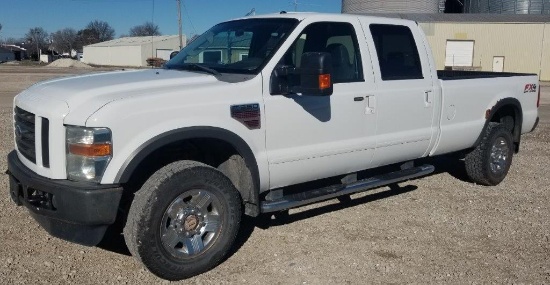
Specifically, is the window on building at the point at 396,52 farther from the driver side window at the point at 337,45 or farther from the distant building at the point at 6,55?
the distant building at the point at 6,55

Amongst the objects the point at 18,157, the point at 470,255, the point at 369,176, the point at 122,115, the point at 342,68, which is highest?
the point at 342,68

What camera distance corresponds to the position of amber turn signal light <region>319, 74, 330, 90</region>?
13.9 ft

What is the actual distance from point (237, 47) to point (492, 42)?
40.4 m

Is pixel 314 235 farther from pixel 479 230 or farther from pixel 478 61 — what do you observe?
pixel 478 61

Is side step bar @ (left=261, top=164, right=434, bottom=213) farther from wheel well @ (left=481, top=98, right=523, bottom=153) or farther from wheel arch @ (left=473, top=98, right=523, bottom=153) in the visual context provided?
wheel well @ (left=481, top=98, right=523, bottom=153)

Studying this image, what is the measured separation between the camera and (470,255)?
15.5 feet

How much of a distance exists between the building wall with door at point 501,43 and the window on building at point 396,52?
3679 centimetres

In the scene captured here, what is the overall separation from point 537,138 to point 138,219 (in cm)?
971

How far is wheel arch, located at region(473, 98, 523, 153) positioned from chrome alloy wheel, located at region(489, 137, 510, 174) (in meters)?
0.26

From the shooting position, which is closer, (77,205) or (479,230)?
(77,205)

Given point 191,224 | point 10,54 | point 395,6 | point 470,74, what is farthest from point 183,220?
point 10,54

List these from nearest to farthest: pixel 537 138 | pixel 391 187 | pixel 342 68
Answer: pixel 342 68
pixel 391 187
pixel 537 138

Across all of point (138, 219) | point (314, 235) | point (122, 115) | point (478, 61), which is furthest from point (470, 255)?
point (478, 61)

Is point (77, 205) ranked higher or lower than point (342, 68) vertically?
lower
